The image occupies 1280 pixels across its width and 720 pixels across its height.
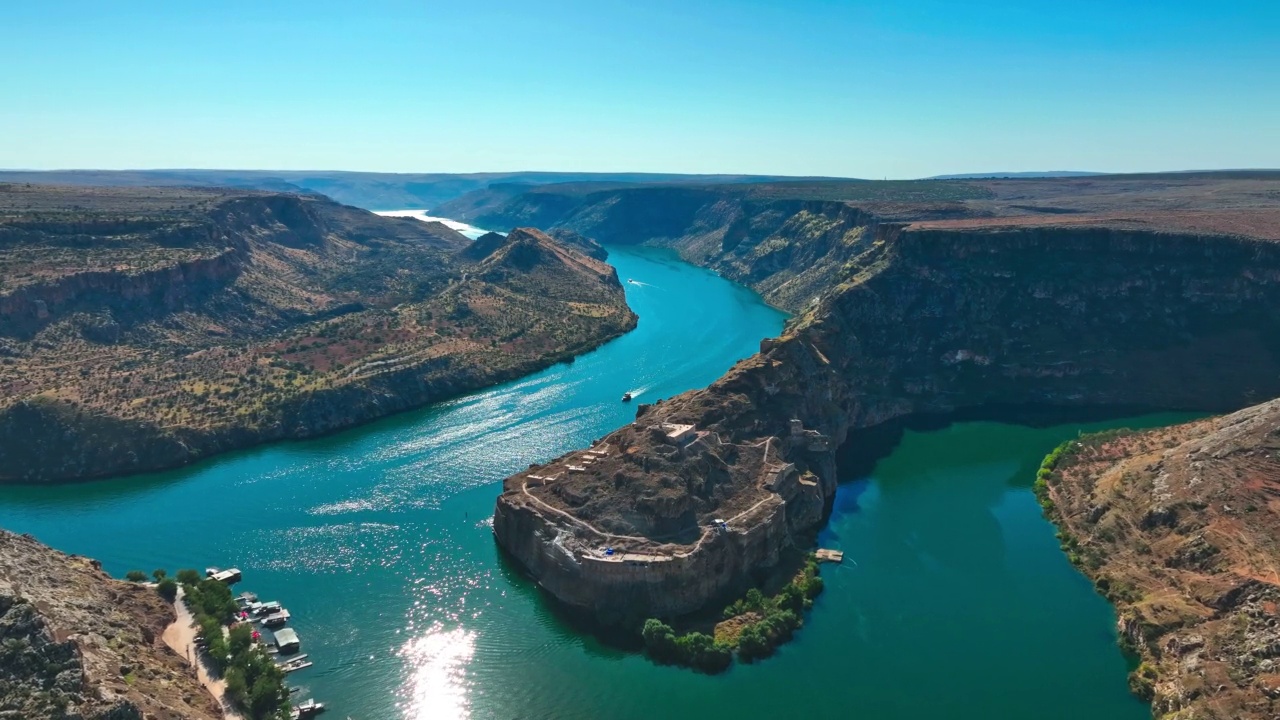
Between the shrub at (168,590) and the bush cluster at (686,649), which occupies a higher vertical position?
the shrub at (168,590)

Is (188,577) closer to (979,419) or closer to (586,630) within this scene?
(586,630)

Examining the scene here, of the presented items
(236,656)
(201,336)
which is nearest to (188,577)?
(236,656)

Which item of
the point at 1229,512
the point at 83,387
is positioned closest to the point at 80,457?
the point at 83,387

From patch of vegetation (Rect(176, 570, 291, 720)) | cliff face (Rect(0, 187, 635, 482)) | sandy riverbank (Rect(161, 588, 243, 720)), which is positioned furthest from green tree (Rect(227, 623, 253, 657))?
cliff face (Rect(0, 187, 635, 482))

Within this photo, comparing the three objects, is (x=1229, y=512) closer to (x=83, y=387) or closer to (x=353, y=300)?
(x=83, y=387)

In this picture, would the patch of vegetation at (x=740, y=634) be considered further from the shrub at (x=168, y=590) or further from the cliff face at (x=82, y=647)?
the shrub at (x=168, y=590)

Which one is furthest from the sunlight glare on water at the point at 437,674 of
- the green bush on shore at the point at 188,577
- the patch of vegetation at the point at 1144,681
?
the patch of vegetation at the point at 1144,681
